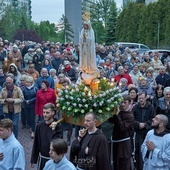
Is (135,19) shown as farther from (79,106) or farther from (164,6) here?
(79,106)

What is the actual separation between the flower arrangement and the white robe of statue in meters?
0.46

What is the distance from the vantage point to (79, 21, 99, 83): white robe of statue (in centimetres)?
805

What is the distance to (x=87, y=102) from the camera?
7.47m

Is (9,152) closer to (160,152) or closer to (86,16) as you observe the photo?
(160,152)

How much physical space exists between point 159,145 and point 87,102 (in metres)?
1.47

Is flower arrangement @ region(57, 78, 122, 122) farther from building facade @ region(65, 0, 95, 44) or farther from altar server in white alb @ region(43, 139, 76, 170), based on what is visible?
building facade @ region(65, 0, 95, 44)

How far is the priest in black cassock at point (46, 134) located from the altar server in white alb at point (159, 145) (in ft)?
5.33

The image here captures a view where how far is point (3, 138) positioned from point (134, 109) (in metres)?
3.77

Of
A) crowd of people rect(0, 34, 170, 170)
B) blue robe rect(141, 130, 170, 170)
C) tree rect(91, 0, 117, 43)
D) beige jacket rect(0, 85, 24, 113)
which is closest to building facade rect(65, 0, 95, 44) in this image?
tree rect(91, 0, 117, 43)

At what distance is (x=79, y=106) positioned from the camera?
7.37 metres

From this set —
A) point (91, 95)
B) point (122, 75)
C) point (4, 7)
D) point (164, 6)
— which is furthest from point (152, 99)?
point (164, 6)

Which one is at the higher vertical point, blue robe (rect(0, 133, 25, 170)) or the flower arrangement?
the flower arrangement

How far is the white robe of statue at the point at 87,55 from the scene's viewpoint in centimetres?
805

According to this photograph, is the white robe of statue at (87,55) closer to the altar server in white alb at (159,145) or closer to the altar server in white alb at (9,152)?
the altar server in white alb at (159,145)
